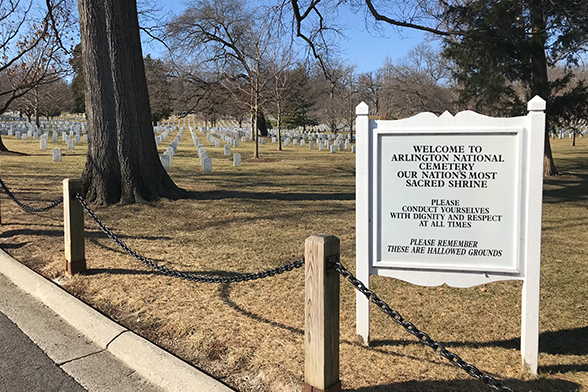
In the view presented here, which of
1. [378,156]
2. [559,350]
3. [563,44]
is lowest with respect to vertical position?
[559,350]

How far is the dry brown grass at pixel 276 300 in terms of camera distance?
355cm

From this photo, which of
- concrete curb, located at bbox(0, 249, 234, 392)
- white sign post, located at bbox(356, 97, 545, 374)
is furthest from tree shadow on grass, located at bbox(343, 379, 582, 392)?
concrete curb, located at bbox(0, 249, 234, 392)

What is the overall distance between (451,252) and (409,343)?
88 centimetres

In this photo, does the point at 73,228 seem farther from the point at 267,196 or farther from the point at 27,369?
the point at 267,196

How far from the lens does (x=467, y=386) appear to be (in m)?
3.30

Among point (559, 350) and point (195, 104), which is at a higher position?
point (195, 104)

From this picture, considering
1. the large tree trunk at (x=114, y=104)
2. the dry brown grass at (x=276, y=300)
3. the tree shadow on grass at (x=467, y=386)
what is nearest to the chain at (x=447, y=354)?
the tree shadow on grass at (x=467, y=386)

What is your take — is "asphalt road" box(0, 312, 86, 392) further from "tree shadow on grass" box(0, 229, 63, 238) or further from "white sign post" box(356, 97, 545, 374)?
"tree shadow on grass" box(0, 229, 63, 238)

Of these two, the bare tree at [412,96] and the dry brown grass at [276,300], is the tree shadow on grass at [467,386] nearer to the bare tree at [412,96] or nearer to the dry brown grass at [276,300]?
the dry brown grass at [276,300]

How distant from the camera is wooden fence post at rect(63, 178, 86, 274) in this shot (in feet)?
18.6

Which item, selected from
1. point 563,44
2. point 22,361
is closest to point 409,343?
point 22,361

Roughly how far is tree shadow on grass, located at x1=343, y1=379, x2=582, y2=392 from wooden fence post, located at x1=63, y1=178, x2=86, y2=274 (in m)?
3.81

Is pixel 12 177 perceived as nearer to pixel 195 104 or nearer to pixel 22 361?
pixel 22 361

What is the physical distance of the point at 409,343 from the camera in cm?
401
